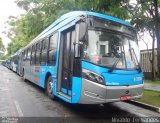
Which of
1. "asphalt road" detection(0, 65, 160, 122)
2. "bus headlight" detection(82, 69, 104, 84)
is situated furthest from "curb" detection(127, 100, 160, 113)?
"bus headlight" detection(82, 69, 104, 84)

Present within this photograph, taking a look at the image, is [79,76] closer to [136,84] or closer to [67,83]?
[67,83]

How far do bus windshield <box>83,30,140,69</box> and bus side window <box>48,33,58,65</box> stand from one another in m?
2.80

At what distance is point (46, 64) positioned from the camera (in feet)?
37.4

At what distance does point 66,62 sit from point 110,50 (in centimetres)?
199

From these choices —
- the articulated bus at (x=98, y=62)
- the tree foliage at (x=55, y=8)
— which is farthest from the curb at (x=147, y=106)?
the tree foliage at (x=55, y=8)

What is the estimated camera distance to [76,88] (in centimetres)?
757

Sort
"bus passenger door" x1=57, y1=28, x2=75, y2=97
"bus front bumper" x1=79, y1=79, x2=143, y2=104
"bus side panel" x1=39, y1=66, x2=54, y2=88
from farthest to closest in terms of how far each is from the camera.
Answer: "bus side panel" x1=39, y1=66, x2=54, y2=88 → "bus passenger door" x1=57, y1=28, x2=75, y2=97 → "bus front bumper" x1=79, y1=79, x2=143, y2=104

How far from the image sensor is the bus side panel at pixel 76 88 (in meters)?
7.41

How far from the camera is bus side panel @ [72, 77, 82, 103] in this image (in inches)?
292

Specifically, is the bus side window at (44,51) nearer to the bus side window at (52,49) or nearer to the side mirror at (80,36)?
the bus side window at (52,49)

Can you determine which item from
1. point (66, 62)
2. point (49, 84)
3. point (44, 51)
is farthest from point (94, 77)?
point (44, 51)

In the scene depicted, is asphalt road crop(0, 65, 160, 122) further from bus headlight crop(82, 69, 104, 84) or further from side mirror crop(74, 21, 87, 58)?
side mirror crop(74, 21, 87, 58)

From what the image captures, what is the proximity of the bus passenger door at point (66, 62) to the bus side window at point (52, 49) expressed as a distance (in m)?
0.69

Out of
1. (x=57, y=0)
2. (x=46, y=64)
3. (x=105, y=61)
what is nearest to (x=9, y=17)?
(x=57, y=0)
